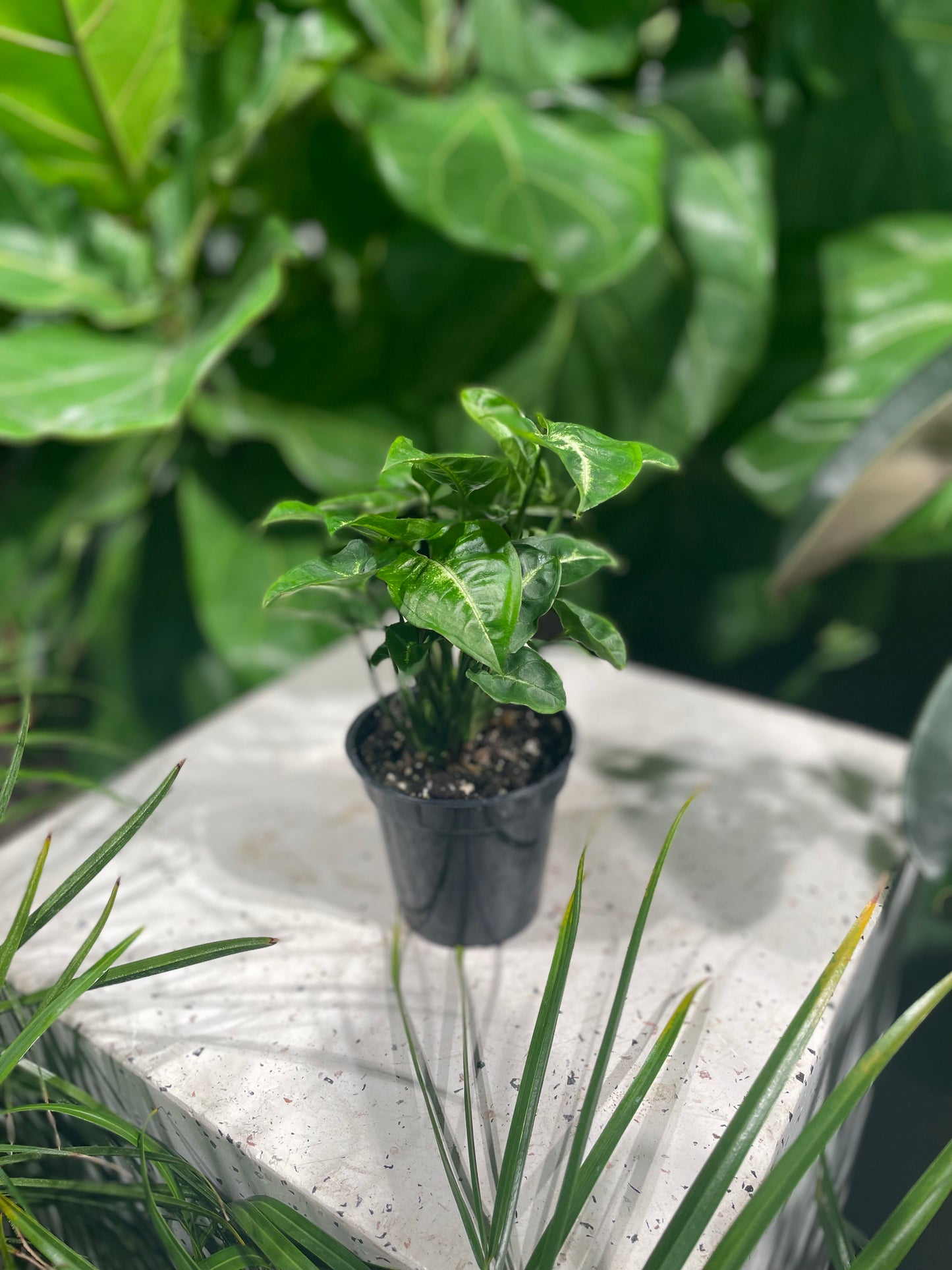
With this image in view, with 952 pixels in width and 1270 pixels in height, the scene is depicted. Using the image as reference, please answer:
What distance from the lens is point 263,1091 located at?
60cm

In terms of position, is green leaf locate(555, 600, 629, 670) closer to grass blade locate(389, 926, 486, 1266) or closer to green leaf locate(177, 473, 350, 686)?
grass blade locate(389, 926, 486, 1266)

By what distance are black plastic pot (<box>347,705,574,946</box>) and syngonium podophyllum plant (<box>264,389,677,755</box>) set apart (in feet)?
0.26

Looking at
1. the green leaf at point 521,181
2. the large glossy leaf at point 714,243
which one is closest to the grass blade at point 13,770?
the green leaf at point 521,181

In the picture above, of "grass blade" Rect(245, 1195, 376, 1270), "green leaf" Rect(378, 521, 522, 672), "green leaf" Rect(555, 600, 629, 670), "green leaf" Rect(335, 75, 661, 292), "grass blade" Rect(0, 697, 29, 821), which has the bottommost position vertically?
"grass blade" Rect(245, 1195, 376, 1270)

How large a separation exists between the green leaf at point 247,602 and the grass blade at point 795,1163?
2.98 feet

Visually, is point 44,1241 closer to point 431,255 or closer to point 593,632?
point 593,632

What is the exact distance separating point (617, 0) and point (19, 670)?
1.19m

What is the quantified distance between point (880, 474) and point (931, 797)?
0.33 meters

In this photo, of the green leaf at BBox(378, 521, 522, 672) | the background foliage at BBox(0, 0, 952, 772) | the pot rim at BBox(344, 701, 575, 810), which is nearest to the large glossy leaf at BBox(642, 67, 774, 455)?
the background foliage at BBox(0, 0, 952, 772)

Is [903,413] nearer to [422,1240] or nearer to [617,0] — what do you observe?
[617,0]

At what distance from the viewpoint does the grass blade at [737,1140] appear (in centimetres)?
46

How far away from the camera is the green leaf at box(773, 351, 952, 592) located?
871mm

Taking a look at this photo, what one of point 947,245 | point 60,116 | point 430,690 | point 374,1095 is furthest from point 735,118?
point 374,1095

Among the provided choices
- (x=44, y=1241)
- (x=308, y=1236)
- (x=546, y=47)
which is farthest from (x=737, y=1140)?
(x=546, y=47)
